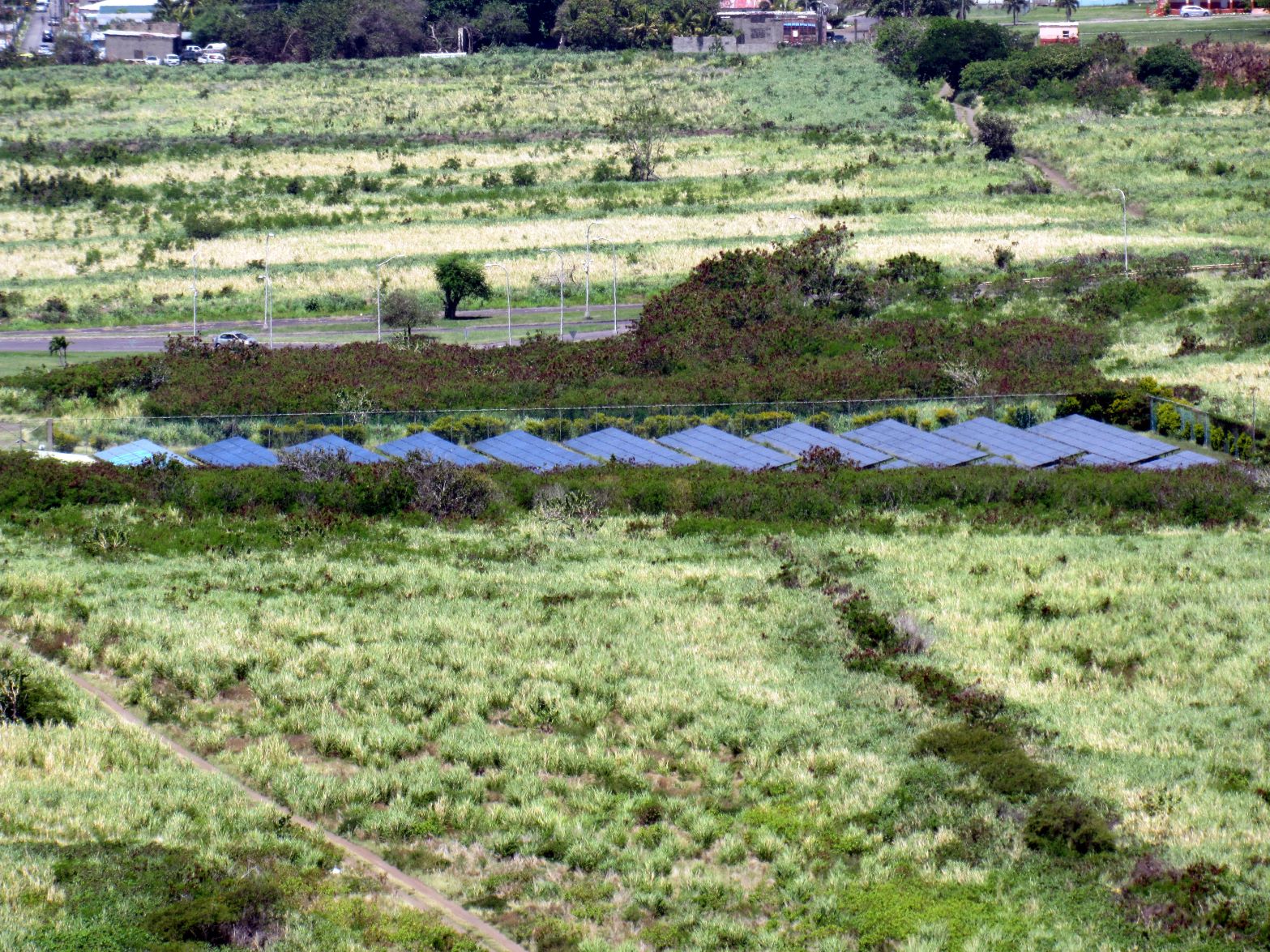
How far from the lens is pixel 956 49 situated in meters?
159

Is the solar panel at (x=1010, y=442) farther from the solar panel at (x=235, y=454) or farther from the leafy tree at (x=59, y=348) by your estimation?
the leafy tree at (x=59, y=348)

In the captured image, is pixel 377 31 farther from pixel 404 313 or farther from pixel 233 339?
pixel 233 339

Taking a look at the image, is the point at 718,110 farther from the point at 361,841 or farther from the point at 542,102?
the point at 361,841

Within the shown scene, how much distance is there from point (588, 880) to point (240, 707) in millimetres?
9635

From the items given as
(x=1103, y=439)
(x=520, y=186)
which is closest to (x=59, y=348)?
(x=1103, y=439)

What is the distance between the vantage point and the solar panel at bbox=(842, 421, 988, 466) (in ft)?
163

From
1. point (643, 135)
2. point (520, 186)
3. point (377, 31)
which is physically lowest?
point (520, 186)

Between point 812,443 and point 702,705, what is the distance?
24610mm

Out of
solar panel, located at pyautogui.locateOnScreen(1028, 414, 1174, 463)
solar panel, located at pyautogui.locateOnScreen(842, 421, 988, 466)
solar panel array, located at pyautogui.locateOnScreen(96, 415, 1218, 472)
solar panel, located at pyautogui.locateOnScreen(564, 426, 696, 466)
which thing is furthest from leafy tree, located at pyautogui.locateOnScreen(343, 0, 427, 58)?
solar panel, located at pyautogui.locateOnScreen(1028, 414, 1174, 463)

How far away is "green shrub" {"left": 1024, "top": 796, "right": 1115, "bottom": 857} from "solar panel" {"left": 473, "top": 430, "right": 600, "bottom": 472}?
27.3 m

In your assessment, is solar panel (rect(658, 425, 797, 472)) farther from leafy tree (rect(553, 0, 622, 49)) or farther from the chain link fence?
leafy tree (rect(553, 0, 622, 49))

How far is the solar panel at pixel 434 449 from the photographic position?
5041 centimetres

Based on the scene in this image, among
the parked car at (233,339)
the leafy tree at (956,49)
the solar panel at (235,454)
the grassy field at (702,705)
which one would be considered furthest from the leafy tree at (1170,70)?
the grassy field at (702,705)

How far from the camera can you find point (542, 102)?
15638cm
